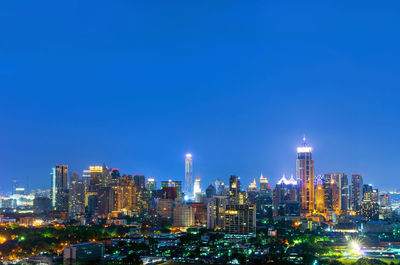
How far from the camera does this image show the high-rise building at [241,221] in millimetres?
42438

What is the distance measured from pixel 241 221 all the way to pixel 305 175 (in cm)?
3022

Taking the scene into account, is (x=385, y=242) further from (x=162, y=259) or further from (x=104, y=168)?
(x=104, y=168)

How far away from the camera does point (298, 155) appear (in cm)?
7219

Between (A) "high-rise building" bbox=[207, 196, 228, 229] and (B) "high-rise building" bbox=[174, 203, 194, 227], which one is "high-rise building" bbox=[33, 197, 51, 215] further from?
(A) "high-rise building" bbox=[207, 196, 228, 229]

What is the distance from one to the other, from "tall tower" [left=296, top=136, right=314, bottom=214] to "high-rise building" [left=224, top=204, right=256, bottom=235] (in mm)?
27134

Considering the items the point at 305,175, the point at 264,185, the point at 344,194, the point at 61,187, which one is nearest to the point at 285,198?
the point at 305,175

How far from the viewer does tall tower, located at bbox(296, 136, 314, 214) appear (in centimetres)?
6919

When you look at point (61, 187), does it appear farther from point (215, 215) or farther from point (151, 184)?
point (215, 215)

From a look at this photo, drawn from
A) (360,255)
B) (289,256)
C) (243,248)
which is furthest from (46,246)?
(360,255)

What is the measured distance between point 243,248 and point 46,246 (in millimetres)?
11382

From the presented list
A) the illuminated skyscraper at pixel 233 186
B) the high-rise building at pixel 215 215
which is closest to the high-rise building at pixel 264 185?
the illuminated skyscraper at pixel 233 186

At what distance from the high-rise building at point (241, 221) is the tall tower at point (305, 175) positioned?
2713cm

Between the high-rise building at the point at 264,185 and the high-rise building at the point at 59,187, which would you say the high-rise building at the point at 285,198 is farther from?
the high-rise building at the point at 59,187

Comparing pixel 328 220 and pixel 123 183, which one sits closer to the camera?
pixel 328 220
